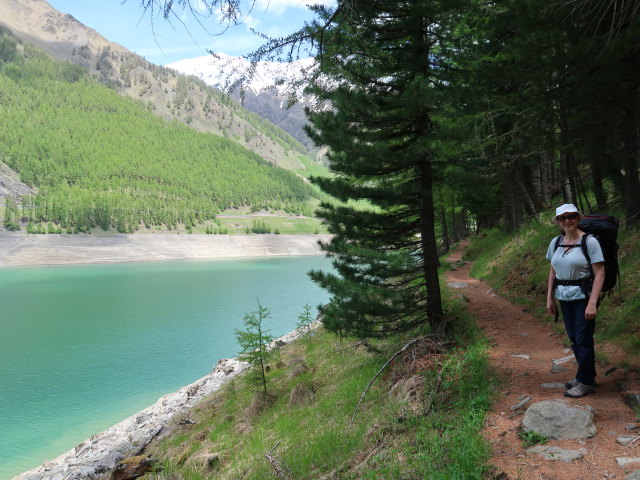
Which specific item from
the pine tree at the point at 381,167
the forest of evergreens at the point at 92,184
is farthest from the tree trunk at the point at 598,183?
the forest of evergreens at the point at 92,184

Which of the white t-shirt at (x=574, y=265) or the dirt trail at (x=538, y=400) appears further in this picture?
the white t-shirt at (x=574, y=265)

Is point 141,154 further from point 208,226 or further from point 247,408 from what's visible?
point 247,408

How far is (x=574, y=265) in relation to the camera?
14.2 feet

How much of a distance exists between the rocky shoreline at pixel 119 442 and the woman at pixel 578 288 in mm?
9448

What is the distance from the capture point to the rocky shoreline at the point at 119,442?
979 cm

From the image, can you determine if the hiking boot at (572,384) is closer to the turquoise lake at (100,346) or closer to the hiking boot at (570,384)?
the hiking boot at (570,384)

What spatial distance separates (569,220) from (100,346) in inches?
1107

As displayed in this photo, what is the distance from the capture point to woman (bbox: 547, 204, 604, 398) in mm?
4207

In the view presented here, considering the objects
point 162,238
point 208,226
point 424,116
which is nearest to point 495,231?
point 424,116

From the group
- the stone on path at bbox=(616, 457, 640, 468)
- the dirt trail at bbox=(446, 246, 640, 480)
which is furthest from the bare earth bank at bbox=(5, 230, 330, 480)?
the stone on path at bbox=(616, 457, 640, 468)

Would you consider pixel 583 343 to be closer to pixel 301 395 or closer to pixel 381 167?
pixel 381 167

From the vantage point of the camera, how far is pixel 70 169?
167 m

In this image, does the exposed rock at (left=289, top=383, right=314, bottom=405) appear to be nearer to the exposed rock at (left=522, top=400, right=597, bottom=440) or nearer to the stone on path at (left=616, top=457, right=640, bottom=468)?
the exposed rock at (left=522, top=400, right=597, bottom=440)

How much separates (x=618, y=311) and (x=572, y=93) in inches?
132
